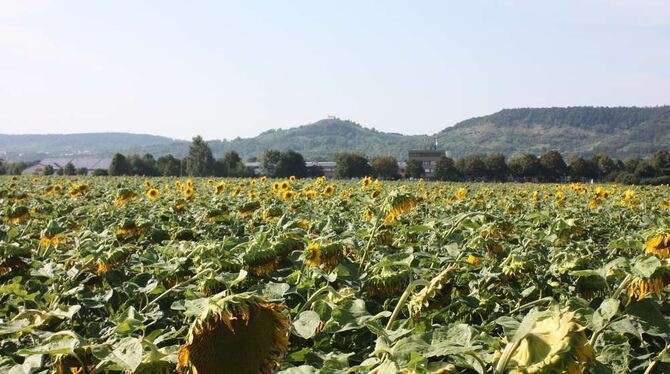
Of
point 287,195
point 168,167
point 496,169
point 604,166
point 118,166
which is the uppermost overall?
point 287,195

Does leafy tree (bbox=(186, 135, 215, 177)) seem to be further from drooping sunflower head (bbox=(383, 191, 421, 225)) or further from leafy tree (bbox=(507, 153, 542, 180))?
drooping sunflower head (bbox=(383, 191, 421, 225))

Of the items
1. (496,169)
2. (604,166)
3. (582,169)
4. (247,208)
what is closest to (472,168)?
(496,169)

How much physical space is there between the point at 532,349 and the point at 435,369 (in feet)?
0.61

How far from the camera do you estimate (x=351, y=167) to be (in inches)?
2869

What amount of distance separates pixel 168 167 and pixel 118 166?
7208mm

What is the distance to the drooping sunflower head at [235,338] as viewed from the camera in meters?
1.05

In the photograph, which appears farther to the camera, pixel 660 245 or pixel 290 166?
pixel 290 166

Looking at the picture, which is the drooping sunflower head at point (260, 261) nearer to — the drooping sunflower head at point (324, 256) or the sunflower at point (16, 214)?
the drooping sunflower head at point (324, 256)

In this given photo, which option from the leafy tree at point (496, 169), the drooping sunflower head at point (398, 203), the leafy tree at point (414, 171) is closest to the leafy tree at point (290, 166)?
the leafy tree at point (414, 171)

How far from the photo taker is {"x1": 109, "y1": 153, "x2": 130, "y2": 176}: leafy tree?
6494cm

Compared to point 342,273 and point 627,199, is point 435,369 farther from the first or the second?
point 627,199

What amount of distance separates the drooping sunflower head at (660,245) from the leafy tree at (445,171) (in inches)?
2751

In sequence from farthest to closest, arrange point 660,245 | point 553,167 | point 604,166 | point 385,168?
point 385,168, point 553,167, point 604,166, point 660,245

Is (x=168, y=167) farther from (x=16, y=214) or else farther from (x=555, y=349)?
(x=555, y=349)
